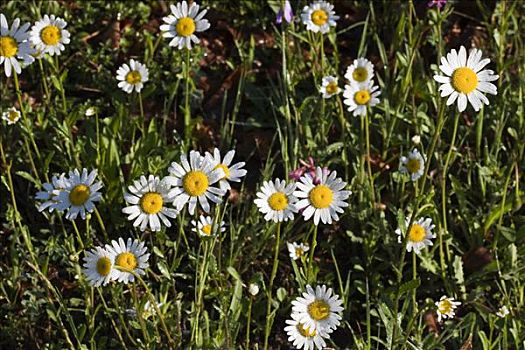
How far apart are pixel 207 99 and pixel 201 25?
0.69 metres

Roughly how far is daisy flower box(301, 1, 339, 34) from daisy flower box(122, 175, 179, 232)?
120cm

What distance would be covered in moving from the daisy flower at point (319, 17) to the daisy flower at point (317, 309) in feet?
4.21

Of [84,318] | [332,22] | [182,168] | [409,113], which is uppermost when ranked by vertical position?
[332,22]

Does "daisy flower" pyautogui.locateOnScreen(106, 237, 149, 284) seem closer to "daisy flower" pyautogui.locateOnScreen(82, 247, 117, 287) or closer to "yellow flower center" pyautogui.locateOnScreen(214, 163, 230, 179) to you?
"daisy flower" pyautogui.locateOnScreen(82, 247, 117, 287)

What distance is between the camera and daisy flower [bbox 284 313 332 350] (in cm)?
235

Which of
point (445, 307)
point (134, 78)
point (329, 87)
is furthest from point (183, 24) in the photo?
point (445, 307)

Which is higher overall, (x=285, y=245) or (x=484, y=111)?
(x=484, y=111)

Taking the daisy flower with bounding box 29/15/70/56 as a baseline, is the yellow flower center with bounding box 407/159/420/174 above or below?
below

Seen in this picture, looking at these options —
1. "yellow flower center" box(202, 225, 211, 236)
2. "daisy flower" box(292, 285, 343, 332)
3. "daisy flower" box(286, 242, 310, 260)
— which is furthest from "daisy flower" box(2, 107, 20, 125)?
"daisy flower" box(292, 285, 343, 332)

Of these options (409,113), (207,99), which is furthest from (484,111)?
(207,99)

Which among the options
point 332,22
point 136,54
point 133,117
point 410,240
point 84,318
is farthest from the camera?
point 136,54

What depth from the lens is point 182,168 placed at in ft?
7.57

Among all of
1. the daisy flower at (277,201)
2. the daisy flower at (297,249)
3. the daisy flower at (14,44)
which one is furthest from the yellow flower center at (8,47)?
the daisy flower at (297,249)

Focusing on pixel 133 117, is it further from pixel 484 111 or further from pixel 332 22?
pixel 484 111
